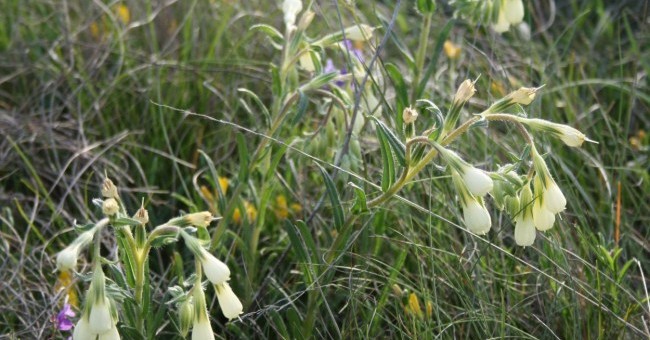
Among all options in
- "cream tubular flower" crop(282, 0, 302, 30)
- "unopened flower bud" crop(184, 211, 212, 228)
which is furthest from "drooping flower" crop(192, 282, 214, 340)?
"cream tubular flower" crop(282, 0, 302, 30)

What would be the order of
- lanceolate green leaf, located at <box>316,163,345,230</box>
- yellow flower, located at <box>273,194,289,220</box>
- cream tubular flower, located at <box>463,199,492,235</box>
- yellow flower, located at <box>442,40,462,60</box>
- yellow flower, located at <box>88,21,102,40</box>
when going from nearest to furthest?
cream tubular flower, located at <box>463,199,492,235</box> → lanceolate green leaf, located at <box>316,163,345,230</box> → yellow flower, located at <box>273,194,289,220</box> → yellow flower, located at <box>442,40,462,60</box> → yellow flower, located at <box>88,21,102,40</box>

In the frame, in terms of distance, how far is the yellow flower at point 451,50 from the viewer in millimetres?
3306

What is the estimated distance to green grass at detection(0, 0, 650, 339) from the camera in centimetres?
205

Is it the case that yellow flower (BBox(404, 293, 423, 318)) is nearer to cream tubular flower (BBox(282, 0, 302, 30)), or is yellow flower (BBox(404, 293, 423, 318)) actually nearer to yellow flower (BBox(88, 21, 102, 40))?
cream tubular flower (BBox(282, 0, 302, 30))

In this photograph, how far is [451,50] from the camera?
3320 mm

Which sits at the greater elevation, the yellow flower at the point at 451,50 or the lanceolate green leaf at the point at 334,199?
the lanceolate green leaf at the point at 334,199

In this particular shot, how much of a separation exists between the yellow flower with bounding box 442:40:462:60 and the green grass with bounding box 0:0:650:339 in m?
0.07

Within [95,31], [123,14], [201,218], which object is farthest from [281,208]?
[123,14]

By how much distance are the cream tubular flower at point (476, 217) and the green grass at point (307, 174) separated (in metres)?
0.18

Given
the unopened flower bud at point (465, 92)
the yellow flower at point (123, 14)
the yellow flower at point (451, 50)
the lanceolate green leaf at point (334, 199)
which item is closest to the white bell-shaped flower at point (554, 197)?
the unopened flower bud at point (465, 92)

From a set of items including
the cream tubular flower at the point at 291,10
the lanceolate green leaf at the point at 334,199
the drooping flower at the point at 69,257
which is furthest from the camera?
the cream tubular flower at the point at 291,10

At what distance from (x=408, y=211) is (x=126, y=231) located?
0.82 metres

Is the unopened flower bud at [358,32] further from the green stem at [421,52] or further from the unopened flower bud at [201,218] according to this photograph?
the unopened flower bud at [201,218]

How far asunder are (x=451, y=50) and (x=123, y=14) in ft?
4.27
